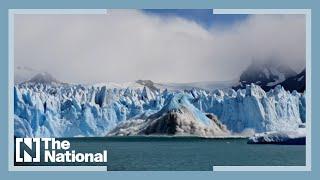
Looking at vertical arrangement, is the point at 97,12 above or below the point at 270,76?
above

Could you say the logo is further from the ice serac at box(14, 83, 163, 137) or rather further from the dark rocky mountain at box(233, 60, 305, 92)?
the dark rocky mountain at box(233, 60, 305, 92)

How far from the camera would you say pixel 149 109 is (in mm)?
12055

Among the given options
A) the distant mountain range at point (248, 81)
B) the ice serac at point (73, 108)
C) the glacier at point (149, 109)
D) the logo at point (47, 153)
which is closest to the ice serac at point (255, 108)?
the glacier at point (149, 109)

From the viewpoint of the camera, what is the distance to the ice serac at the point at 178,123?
1198cm

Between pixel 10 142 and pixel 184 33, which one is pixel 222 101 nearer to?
pixel 184 33

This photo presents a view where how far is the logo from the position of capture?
38.5ft

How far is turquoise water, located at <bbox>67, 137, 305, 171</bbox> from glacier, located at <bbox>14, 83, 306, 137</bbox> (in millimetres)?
149

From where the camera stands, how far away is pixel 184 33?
1182cm

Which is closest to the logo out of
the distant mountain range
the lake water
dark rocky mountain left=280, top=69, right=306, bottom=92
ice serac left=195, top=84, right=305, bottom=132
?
the lake water

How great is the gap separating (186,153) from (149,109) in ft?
2.52

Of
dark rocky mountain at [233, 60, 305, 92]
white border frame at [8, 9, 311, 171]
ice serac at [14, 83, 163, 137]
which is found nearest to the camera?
white border frame at [8, 9, 311, 171]

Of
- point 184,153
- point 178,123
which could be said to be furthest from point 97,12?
point 184,153

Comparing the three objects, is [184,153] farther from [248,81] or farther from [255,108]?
[248,81]

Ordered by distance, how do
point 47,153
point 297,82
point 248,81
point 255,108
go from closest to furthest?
point 47,153 < point 297,82 < point 248,81 < point 255,108
